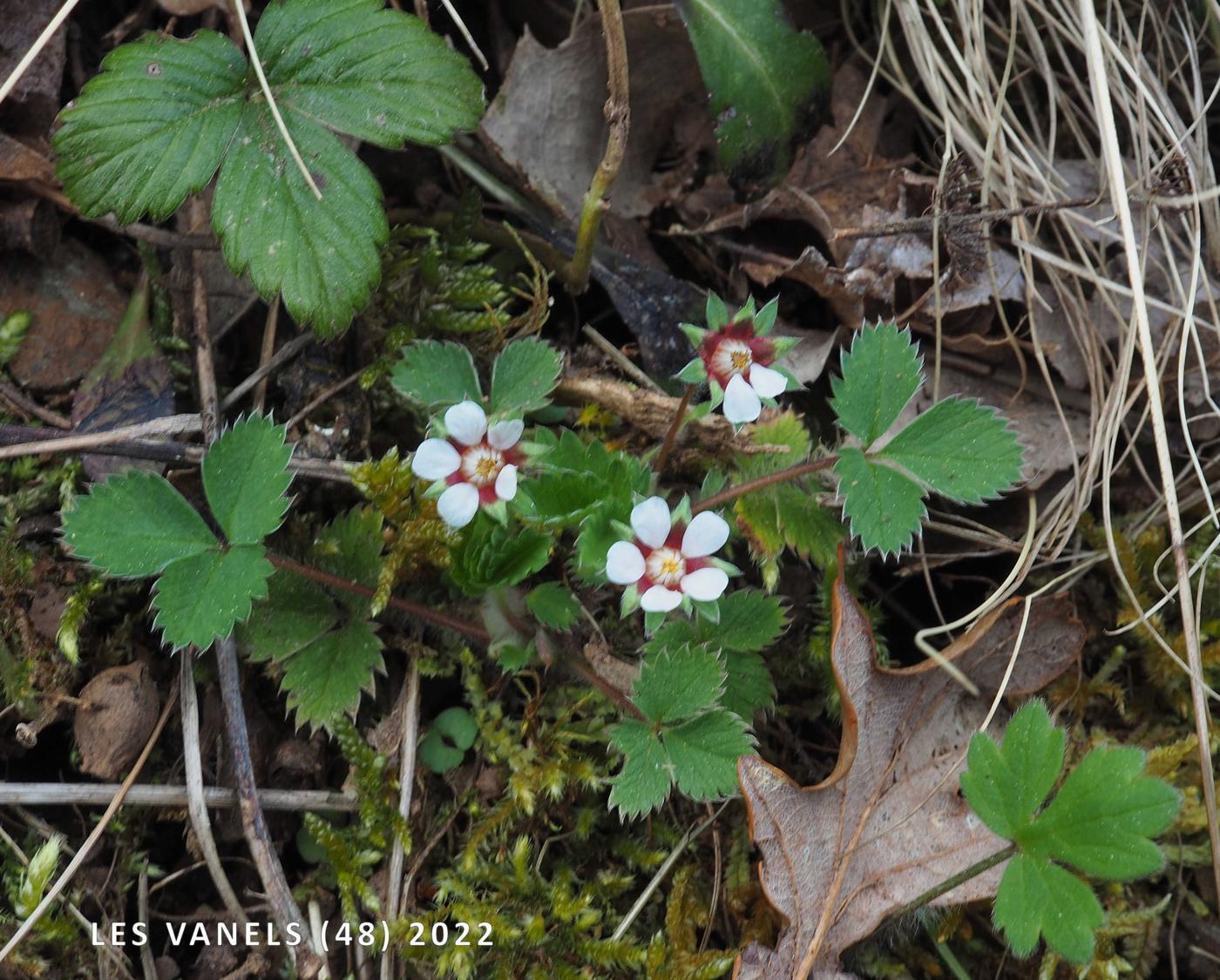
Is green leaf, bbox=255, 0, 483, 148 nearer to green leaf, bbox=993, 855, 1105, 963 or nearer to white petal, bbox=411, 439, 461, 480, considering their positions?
white petal, bbox=411, 439, 461, 480

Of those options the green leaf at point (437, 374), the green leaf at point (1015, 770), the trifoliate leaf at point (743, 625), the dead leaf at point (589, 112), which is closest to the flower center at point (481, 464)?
the green leaf at point (437, 374)

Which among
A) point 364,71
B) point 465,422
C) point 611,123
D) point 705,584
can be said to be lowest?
point 705,584

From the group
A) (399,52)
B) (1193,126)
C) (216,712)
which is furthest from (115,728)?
(1193,126)

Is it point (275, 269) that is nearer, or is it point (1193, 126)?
point (275, 269)

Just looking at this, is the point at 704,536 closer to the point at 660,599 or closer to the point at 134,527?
the point at 660,599

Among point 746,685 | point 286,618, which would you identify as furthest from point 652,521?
point 286,618

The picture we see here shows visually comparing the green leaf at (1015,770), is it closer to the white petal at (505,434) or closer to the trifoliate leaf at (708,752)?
the trifoliate leaf at (708,752)

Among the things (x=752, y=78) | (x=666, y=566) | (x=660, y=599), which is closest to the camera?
(x=660, y=599)

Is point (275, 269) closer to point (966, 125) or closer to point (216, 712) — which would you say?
point (216, 712)
